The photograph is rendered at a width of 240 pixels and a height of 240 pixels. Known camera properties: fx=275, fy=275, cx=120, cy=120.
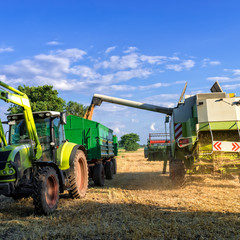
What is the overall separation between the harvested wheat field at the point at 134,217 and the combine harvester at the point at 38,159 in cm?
42

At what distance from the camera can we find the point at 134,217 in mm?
5250

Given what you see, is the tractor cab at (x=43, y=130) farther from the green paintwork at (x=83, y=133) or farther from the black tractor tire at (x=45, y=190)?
the green paintwork at (x=83, y=133)

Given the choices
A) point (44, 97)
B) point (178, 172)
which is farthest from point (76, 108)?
point (178, 172)

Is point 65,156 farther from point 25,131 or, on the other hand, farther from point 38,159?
point 25,131

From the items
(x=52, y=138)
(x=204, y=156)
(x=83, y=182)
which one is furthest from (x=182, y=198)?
(x=52, y=138)

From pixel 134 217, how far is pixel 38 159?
8.50ft

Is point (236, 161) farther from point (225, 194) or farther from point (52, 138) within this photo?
point (52, 138)

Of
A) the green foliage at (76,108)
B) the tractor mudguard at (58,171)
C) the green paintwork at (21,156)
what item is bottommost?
the tractor mudguard at (58,171)

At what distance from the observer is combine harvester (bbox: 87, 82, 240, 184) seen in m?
7.68

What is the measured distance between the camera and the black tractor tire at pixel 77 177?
7213mm

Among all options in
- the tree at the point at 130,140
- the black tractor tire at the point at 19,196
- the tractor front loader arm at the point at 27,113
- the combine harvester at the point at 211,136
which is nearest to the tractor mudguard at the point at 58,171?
the tractor front loader arm at the point at 27,113

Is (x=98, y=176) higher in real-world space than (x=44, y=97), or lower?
lower

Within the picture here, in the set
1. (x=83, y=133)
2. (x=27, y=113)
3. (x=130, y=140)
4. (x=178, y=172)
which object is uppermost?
(x=27, y=113)

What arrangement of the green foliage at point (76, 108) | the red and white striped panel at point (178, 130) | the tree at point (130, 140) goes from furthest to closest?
1. the tree at point (130, 140)
2. the green foliage at point (76, 108)
3. the red and white striped panel at point (178, 130)
